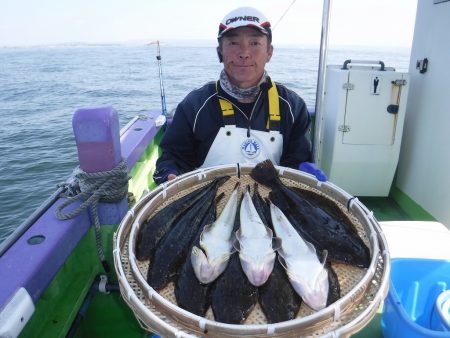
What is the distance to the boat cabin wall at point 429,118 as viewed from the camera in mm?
3822

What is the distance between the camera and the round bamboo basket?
1.28 metres

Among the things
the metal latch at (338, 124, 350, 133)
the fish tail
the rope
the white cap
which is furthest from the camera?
the metal latch at (338, 124, 350, 133)

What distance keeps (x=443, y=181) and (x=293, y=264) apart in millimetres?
3094

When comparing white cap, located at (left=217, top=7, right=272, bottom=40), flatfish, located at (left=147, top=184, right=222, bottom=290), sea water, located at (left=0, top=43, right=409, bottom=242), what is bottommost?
sea water, located at (left=0, top=43, right=409, bottom=242)

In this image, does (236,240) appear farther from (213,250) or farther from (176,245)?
(176,245)

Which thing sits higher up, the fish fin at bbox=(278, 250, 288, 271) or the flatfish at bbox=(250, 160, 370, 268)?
the flatfish at bbox=(250, 160, 370, 268)

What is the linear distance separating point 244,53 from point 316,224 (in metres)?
1.49

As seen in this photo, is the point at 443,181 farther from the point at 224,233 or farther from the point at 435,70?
the point at 224,233

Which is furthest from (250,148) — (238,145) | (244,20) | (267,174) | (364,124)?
(364,124)

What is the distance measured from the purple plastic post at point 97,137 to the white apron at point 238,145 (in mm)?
862

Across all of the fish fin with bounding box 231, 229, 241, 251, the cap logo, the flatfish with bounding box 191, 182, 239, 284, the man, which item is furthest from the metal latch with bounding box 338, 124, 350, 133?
the fish fin with bounding box 231, 229, 241, 251

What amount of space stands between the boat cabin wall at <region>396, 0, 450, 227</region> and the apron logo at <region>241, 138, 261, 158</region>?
2.37 meters

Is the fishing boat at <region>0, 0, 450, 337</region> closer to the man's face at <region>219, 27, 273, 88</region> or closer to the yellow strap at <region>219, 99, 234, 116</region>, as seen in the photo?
the man's face at <region>219, 27, 273, 88</region>

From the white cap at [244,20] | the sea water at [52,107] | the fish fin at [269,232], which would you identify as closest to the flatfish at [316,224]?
the fish fin at [269,232]
